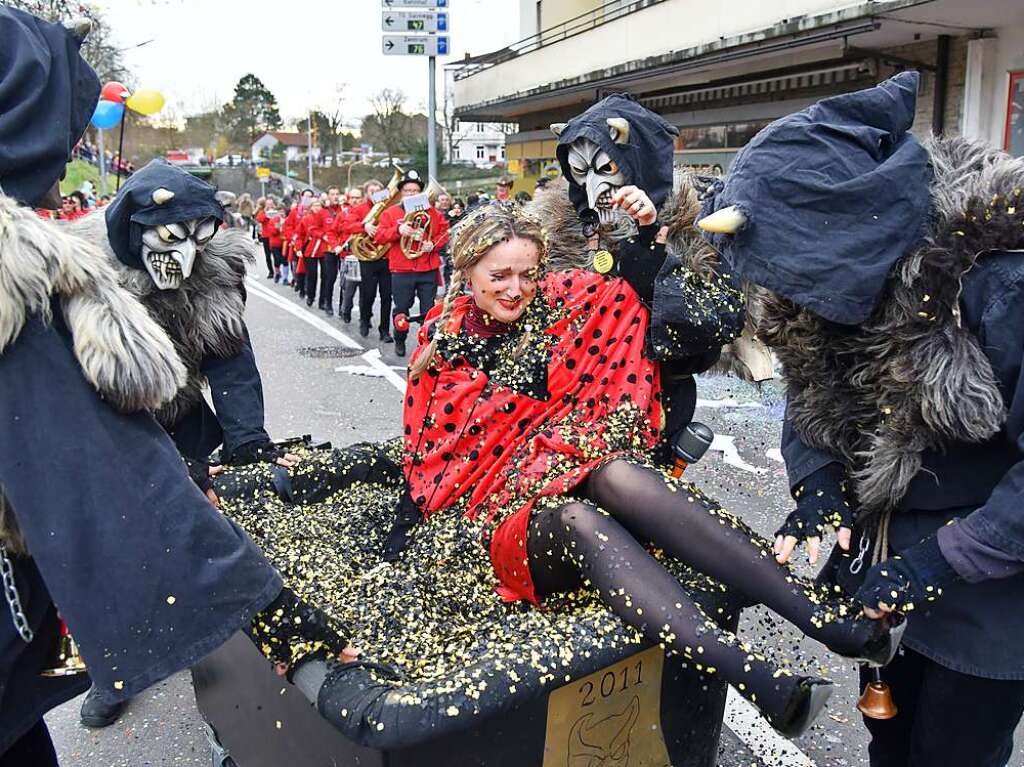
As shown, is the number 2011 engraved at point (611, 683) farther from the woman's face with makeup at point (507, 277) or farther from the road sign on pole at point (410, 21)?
the road sign on pole at point (410, 21)

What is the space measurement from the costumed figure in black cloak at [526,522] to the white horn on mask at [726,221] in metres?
0.74

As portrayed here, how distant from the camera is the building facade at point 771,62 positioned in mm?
9281

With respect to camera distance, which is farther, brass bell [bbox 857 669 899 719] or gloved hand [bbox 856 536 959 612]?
brass bell [bbox 857 669 899 719]

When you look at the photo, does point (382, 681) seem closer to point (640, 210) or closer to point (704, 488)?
point (640, 210)

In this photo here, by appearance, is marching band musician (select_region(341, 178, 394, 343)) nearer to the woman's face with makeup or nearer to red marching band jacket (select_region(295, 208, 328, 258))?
red marching band jacket (select_region(295, 208, 328, 258))

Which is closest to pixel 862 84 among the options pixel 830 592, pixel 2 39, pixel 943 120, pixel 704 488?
pixel 943 120

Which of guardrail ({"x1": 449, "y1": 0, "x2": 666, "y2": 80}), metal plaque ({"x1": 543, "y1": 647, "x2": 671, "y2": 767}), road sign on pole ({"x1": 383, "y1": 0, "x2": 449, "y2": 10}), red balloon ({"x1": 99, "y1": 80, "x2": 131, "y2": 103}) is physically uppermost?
guardrail ({"x1": 449, "y1": 0, "x2": 666, "y2": 80})

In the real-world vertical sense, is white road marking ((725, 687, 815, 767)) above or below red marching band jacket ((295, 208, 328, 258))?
below

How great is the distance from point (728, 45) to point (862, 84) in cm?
181

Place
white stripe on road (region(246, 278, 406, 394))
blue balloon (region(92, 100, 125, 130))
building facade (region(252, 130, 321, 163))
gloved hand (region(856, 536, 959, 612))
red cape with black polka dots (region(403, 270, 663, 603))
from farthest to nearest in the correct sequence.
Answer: building facade (region(252, 130, 321, 163)) → white stripe on road (region(246, 278, 406, 394)) → blue balloon (region(92, 100, 125, 130)) → red cape with black polka dots (region(403, 270, 663, 603)) → gloved hand (region(856, 536, 959, 612))

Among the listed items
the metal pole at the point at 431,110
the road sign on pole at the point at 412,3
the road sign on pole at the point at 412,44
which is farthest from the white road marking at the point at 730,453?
the road sign on pole at the point at 412,3

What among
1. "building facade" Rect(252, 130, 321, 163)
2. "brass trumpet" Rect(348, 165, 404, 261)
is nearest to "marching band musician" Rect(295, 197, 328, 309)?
"brass trumpet" Rect(348, 165, 404, 261)

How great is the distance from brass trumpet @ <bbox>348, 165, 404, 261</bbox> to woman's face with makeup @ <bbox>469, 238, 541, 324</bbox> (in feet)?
22.7

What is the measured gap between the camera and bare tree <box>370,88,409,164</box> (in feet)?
158
